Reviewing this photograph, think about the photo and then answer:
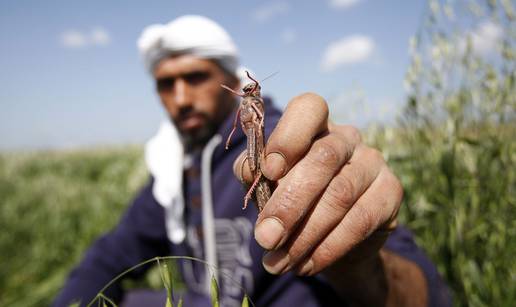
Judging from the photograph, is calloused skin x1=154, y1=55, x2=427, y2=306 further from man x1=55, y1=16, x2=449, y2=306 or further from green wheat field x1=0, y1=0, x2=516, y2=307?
green wheat field x1=0, y1=0, x2=516, y2=307

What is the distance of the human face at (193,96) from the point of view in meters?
2.87

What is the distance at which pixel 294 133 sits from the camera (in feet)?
2.55

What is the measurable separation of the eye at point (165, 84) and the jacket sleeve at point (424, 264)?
7.31ft

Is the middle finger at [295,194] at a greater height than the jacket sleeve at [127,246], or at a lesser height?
greater

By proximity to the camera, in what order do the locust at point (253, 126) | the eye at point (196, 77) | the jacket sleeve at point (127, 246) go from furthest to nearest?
1. the eye at point (196, 77)
2. the jacket sleeve at point (127, 246)
3. the locust at point (253, 126)

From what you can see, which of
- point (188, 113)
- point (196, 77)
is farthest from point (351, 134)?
point (196, 77)

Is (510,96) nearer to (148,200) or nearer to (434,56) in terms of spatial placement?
(434,56)

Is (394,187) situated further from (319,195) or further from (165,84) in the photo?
(165,84)

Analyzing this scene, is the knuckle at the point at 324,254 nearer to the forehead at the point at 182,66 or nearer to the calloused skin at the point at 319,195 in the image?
the calloused skin at the point at 319,195

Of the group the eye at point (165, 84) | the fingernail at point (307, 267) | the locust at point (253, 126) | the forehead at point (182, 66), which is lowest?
the fingernail at point (307, 267)

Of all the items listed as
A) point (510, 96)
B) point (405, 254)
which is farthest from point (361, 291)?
point (510, 96)

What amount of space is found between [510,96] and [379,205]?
1.16 m

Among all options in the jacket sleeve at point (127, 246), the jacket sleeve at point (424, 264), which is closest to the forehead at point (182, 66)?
the jacket sleeve at point (127, 246)

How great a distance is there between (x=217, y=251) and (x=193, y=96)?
1.24 meters
